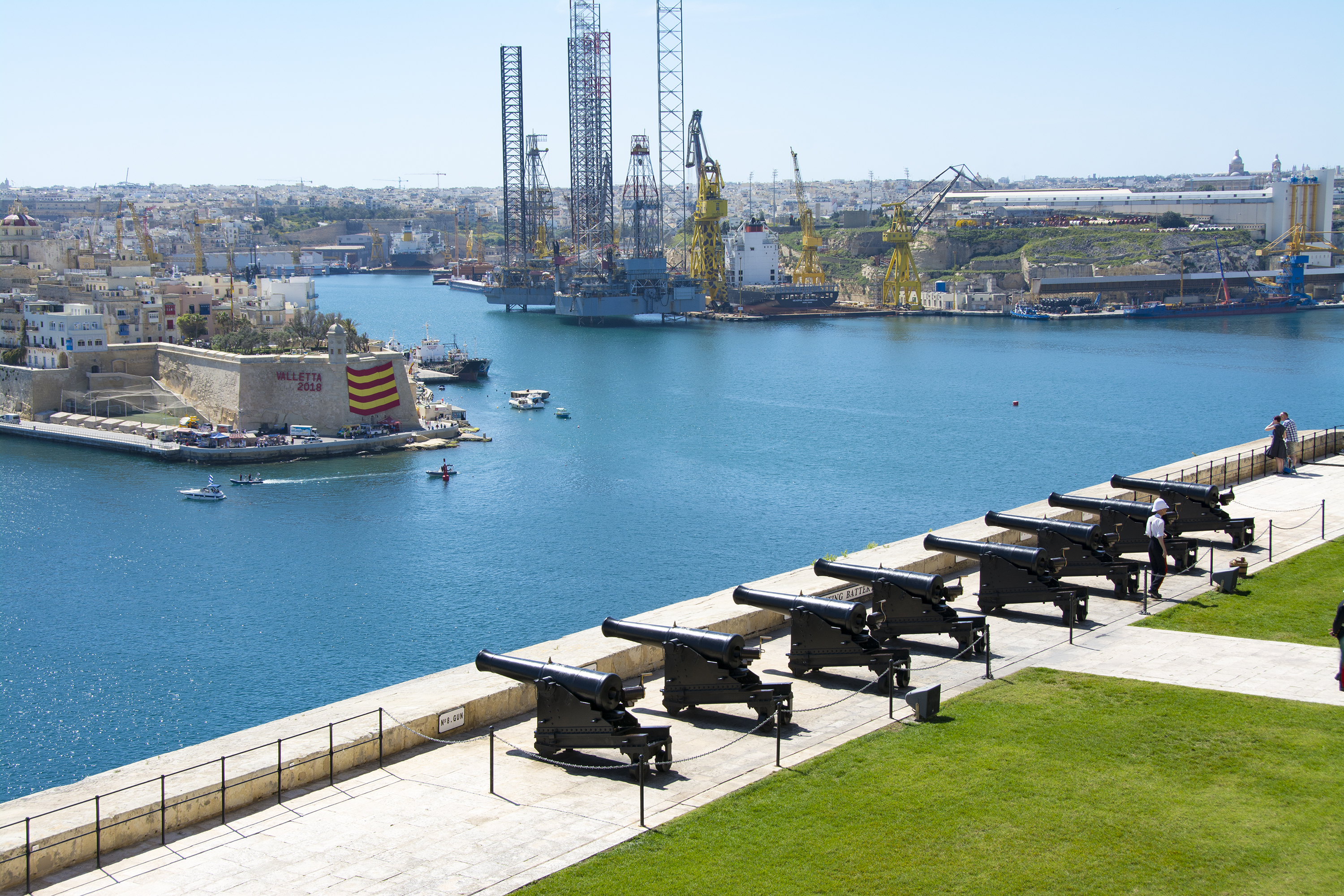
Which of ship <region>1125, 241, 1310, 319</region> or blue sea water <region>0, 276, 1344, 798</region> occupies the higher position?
ship <region>1125, 241, 1310, 319</region>

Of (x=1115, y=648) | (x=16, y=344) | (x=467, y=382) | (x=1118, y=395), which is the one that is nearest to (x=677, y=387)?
(x=467, y=382)

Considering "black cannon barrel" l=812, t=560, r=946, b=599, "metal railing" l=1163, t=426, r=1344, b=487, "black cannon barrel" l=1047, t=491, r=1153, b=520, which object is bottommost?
"metal railing" l=1163, t=426, r=1344, b=487

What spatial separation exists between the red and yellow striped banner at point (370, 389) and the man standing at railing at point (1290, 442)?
30762mm

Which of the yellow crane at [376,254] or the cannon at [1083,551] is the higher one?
the yellow crane at [376,254]

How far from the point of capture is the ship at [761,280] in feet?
301

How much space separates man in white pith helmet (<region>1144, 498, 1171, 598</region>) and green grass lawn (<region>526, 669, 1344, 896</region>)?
9.12 feet

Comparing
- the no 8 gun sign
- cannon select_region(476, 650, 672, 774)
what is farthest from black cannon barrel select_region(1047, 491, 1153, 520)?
the no 8 gun sign

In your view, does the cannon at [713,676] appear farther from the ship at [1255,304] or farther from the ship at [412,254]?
the ship at [412,254]

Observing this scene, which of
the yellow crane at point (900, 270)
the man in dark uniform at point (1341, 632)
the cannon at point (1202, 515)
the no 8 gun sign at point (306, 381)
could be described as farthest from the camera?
the yellow crane at point (900, 270)

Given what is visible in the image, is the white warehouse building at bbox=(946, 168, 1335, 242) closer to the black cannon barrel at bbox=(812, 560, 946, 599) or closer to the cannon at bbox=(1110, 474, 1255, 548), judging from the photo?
the cannon at bbox=(1110, 474, 1255, 548)

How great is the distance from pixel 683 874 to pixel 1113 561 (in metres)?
6.18

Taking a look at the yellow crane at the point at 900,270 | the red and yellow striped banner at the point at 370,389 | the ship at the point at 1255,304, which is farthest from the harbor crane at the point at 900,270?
the red and yellow striped banner at the point at 370,389

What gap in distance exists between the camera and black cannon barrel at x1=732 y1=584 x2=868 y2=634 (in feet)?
27.0

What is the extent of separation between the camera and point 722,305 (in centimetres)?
9050
